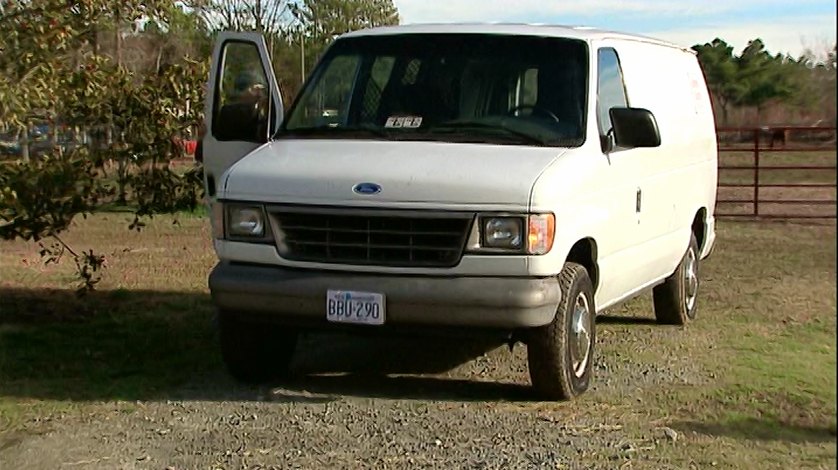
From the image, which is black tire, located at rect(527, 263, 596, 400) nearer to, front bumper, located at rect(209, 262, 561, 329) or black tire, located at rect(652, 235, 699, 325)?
front bumper, located at rect(209, 262, 561, 329)

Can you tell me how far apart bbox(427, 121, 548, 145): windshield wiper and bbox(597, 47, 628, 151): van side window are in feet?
1.50

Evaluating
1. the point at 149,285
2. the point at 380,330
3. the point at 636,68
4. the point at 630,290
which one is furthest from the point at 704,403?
the point at 149,285

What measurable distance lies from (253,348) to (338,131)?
1314 mm

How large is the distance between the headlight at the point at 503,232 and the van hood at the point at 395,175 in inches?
3.2

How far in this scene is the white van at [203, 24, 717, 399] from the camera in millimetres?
5691

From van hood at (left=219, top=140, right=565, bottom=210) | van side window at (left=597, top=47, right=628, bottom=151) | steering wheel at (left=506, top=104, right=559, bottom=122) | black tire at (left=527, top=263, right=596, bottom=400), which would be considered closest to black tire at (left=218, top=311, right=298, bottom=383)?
van hood at (left=219, top=140, right=565, bottom=210)

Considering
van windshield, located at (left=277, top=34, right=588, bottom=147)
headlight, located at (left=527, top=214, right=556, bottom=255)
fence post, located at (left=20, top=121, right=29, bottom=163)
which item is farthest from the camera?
fence post, located at (left=20, top=121, right=29, bottom=163)

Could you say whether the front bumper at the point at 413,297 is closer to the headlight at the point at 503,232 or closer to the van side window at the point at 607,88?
the headlight at the point at 503,232

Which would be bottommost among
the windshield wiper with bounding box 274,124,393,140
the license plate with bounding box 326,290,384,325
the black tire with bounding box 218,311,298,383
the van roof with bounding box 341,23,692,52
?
the black tire with bounding box 218,311,298,383

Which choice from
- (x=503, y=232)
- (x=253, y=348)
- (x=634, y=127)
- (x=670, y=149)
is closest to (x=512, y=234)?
(x=503, y=232)

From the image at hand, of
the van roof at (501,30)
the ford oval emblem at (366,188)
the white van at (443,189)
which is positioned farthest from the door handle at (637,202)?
the ford oval emblem at (366,188)

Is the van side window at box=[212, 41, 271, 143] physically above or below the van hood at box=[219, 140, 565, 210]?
above

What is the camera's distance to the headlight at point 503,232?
18.5 ft

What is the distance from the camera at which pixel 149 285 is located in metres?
10.6
